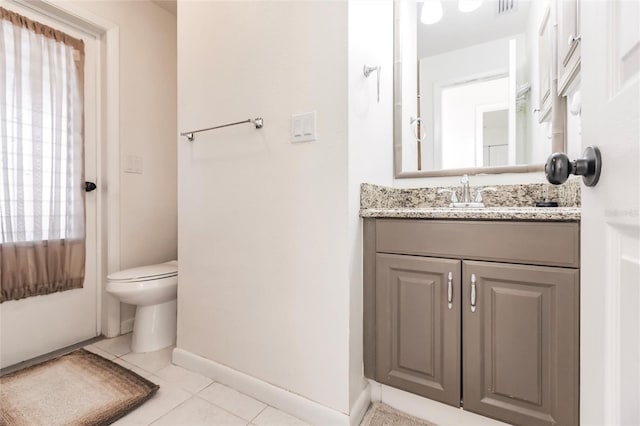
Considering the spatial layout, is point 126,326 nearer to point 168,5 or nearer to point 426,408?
point 426,408

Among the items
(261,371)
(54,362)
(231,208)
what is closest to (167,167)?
(231,208)

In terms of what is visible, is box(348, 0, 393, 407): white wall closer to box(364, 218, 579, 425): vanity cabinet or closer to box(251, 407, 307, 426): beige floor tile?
box(364, 218, 579, 425): vanity cabinet

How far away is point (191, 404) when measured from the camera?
132 cm

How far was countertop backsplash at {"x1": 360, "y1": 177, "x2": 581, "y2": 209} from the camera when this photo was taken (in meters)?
1.21

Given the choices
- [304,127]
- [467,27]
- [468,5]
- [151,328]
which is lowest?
[151,328]

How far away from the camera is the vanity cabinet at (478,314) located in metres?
0.93

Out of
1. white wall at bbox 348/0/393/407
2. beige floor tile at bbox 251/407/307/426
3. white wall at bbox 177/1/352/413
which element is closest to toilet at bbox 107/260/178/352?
white wall at bbox 177/1/352/413

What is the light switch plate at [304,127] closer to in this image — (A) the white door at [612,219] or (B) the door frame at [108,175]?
(A) the white door at [612,219]

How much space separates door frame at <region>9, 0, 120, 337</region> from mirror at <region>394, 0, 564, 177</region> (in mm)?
1805

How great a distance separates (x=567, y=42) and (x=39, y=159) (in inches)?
102

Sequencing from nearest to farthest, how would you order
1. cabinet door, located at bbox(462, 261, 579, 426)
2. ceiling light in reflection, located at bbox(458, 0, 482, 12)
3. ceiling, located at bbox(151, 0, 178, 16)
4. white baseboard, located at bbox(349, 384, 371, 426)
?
cabinet door, located at bbox(462, 261, 579, 426)
white baseboard, located at bbox(349, 384, 371, 426)
ceiling light in reflection, located at bbox(458, 0, 482, 12)
ceiling, located at bbox(151, 0, 178, 16)

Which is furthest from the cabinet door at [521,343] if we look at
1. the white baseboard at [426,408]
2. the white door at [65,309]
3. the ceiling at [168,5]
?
the ceiling at [168,5]

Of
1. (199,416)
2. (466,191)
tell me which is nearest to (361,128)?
(466,191)

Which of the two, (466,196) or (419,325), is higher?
(466,196)
